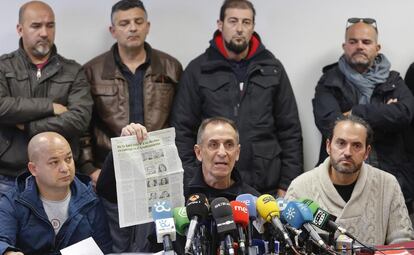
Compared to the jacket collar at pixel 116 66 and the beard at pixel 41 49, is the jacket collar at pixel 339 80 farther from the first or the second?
the beard at pixel 41 49

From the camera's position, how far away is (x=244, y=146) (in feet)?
16.4

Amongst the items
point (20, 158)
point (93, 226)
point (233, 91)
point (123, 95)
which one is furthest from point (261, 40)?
point (93, 226)

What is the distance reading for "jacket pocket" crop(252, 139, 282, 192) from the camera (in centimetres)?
498

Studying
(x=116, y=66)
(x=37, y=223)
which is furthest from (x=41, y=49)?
(x=37, y=223)

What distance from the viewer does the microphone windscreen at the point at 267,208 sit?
2.91m

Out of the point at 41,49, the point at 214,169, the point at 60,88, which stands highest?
the point at 41,49

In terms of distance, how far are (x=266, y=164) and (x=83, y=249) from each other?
6.23ft

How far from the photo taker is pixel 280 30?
5.61 m

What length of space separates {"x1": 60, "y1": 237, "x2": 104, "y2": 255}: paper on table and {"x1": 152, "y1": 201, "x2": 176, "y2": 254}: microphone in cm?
55

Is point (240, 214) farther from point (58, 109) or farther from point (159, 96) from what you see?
point (159, 96)

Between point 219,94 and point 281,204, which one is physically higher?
point 219,94

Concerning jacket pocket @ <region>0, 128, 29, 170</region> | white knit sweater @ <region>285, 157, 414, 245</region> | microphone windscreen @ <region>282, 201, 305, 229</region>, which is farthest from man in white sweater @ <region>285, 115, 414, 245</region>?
jacket pocket @ <region>0, 128, 29, 170</region>

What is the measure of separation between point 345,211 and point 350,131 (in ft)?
1.43

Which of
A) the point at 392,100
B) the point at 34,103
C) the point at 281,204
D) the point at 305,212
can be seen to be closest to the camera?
the point at 305,212
